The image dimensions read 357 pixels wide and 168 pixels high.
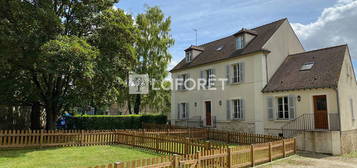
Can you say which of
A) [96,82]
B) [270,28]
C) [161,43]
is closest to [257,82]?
[270,28]

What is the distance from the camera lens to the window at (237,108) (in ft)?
65.8

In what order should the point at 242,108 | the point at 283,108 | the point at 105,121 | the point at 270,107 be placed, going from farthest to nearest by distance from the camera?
the point at 105,121
the point at 242,108
the point at 270,107
the point at 283,108

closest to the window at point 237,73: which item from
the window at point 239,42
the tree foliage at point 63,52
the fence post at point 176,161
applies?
the window at point 239,42

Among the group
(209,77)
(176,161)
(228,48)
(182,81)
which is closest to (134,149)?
(176,161)

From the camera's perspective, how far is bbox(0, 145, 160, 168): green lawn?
9.80m

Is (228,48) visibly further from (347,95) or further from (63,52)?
(63,52)

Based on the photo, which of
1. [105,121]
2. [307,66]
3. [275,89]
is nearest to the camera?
[275,89]

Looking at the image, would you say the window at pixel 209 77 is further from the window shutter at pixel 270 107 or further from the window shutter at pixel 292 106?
the window shutter at pixel 292 106

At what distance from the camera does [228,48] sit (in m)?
22.9

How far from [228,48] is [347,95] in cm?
983

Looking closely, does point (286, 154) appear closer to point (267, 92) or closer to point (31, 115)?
point (267, 92)

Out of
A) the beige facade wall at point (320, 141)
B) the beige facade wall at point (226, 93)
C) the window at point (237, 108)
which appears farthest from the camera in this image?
the window at point (237, 108)

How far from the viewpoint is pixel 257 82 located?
62.1 feet

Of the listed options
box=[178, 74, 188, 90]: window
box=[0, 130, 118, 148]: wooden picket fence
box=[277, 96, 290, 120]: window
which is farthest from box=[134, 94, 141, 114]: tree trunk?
box=[277, 96, 290, 120]: window
